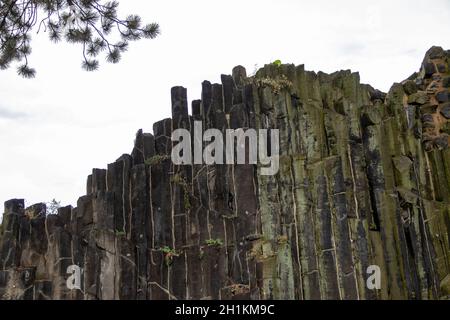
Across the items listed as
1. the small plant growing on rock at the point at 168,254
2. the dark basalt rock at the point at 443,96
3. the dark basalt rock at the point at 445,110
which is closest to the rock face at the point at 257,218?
the small plant growing on rock at the point at 168,254

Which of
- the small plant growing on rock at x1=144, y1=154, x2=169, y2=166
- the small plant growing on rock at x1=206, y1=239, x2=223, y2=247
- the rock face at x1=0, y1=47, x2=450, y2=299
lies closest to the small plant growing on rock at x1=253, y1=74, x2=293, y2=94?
the rock face at x1=0, y1=47, x2=450, y2=299

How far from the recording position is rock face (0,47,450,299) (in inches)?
433

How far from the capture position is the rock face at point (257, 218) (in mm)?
11008

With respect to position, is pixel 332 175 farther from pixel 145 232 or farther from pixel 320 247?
pixel 145 232

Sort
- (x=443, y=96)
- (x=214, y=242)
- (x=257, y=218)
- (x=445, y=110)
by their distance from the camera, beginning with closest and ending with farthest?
(x=214, y=242)
(x=257, y=218)
(x=445, y=110)
(x=443, y=96)

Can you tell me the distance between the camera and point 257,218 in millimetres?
11281

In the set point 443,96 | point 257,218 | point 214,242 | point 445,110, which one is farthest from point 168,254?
point 443,96

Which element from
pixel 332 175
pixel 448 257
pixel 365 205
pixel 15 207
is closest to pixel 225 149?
pixel 332 175

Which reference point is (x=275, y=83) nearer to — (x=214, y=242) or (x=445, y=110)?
(x=214, y=242)

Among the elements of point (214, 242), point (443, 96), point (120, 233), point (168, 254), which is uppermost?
point (443, 96)

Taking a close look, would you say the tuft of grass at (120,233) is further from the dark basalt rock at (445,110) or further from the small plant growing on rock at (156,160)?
→ the dark basalt rock at (445,110)

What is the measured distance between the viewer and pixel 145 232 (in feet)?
37.8

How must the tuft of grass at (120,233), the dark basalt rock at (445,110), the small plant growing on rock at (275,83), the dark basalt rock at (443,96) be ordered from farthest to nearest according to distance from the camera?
the dark basalt rock at (443,96), the dark basalt rock at (445,110), the small plant growing on rock at (275,83), the tuft of grass at (120,233)

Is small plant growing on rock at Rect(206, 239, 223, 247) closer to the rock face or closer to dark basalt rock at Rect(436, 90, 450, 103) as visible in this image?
the rock face
